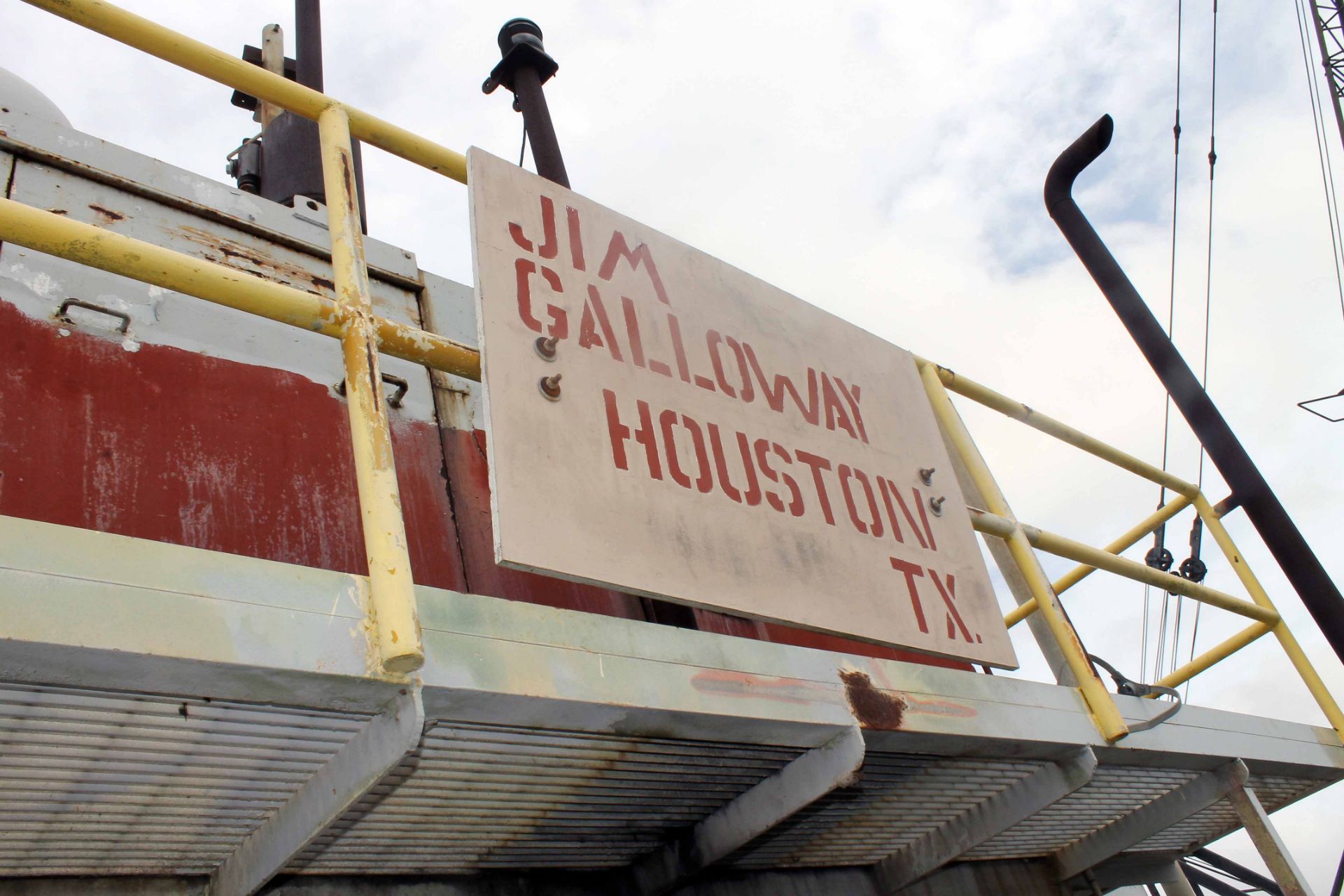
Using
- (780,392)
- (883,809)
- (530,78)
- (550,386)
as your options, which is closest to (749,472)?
(780,392)

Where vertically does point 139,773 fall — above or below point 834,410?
below

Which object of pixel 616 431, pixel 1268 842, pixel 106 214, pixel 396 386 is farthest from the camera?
pixel 1268 842

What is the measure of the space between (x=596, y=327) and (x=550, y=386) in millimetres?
316

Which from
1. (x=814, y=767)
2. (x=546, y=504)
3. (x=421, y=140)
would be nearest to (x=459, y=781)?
(x=546, y=504)

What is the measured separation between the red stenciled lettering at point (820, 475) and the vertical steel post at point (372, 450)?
132cm

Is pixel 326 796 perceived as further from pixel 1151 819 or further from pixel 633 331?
pixel 1151 819

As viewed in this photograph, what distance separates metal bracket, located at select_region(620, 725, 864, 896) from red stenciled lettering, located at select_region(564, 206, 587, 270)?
1359 mm

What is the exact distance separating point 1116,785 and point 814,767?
1.70 meters

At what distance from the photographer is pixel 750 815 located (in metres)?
2.87

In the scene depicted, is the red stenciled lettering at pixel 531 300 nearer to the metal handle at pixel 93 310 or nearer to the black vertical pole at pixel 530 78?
the metal handle at pixel 93 310

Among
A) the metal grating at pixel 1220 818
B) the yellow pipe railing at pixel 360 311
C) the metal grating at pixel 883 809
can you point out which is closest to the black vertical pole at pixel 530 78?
the yellow pipe railing at pixel 360 311

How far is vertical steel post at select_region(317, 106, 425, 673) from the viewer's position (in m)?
1.82

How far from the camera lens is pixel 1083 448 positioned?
14.4 ft

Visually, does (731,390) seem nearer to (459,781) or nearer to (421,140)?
(421,140)
